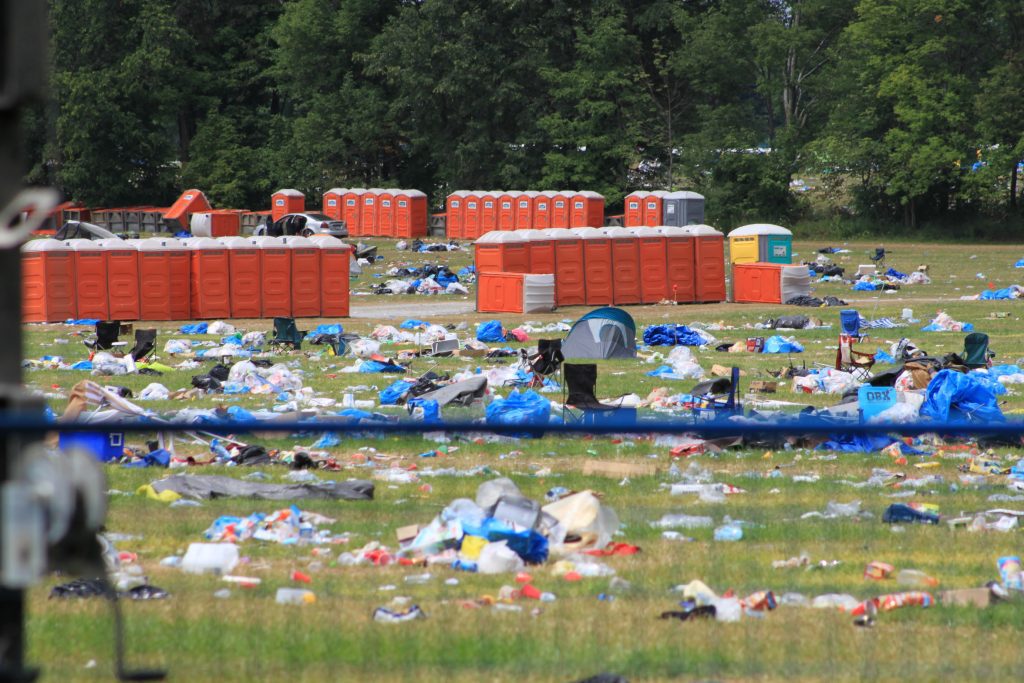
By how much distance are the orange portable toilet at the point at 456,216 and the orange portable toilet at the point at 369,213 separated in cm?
376

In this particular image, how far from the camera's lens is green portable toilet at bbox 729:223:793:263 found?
106ft

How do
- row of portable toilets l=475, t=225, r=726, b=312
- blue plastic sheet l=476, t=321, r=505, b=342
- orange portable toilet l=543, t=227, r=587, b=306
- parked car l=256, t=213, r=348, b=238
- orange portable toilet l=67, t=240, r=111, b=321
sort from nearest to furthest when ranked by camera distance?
blue plastic sheet l=476, t=321, r=505, b=342, orange portable toilet l=67, t=240, r=111, b=321, row of portable toilets l=475, t=225, r=726, b=312, orange portable toilet l=543, t=227, r=587, b=306, parked car l=256, t=213, r=348, b=238

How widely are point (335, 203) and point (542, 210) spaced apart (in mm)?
10772

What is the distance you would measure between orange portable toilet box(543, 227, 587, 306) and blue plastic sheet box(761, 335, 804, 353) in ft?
27.7

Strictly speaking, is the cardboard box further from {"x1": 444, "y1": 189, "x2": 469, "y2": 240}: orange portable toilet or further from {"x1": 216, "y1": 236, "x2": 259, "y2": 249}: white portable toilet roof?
{"x1": 444, "y1": 189, "x2": 469, "y2": 240}: orange portable toilet

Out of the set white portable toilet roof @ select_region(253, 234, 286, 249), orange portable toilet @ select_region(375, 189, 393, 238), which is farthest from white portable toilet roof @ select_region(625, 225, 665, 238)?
orange portable toilet @ select_region(375, 189, 393, 238)

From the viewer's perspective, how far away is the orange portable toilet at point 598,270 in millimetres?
30016

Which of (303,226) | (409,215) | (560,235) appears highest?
(409,215)

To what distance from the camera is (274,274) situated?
2744cm

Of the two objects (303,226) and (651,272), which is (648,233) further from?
(303,226)

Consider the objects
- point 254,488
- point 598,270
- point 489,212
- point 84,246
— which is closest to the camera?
point 254,488

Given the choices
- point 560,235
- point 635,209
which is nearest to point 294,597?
point 560,235

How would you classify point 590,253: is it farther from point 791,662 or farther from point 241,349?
point 791,662

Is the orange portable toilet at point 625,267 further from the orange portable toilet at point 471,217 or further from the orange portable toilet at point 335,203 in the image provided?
the orange portable toilet at point 335,203
